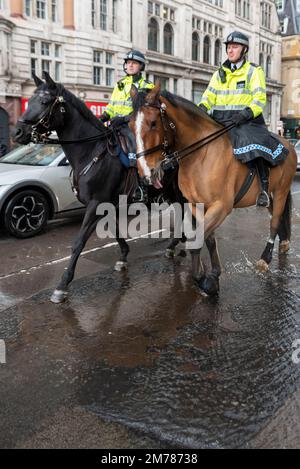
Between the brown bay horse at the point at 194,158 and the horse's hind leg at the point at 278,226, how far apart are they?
0.94 m

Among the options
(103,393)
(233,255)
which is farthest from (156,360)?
(233,255)

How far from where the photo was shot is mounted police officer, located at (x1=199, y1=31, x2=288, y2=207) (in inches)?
200

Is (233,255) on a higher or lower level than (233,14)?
lower

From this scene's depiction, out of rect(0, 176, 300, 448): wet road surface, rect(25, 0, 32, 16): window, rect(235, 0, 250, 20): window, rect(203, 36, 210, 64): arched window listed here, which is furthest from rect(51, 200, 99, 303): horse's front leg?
rect(235, 0, 250, 20): window

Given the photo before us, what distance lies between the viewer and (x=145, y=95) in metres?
4.15

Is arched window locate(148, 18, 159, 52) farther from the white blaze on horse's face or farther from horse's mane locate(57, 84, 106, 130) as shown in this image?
the white blaze on horse's face

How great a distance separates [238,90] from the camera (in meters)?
5.32

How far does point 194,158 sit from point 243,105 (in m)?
1.14

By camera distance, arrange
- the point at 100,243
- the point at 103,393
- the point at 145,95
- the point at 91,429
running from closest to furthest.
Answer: the point at 91,429, the point at 103,393, the point at 145,95, the point at 100,243

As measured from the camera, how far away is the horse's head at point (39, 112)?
514 cm

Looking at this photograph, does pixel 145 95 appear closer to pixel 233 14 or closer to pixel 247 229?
pixel 247 229

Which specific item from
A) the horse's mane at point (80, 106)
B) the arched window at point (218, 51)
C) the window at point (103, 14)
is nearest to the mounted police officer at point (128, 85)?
the horse's mane at point (80, 106)
